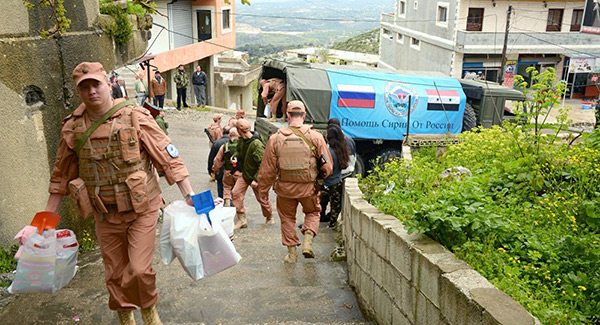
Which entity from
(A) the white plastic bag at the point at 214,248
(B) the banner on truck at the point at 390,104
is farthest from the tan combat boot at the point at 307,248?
(B) the banner on truck at the point at 390,104

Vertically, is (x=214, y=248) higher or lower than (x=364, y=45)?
higher

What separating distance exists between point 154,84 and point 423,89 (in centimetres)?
868

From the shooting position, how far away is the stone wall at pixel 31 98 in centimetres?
425

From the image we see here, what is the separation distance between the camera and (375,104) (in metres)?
10.9

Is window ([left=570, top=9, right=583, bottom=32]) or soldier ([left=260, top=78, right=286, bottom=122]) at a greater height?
window ([left=570, top=9, right=583, bottom=32])

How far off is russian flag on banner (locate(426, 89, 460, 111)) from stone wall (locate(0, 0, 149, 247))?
7810 millimetres

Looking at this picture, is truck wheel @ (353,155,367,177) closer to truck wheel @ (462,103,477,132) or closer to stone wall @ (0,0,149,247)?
truck wheel @ (462,103,477,132)

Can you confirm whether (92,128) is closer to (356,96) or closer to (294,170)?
(294,170)

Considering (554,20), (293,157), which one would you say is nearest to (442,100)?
(293,157)

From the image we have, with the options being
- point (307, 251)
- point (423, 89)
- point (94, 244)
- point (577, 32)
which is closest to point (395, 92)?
point (423, 89)

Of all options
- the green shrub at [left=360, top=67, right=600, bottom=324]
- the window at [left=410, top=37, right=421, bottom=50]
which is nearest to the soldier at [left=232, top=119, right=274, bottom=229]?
the green shrub at [left=360, top=67, right=600, bottom=324]

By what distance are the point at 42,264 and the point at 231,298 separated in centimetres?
157

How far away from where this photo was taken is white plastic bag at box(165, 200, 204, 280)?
10.6 feet

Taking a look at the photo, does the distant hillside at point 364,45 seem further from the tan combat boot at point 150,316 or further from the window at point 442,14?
the tan combat boot at point 150,316
